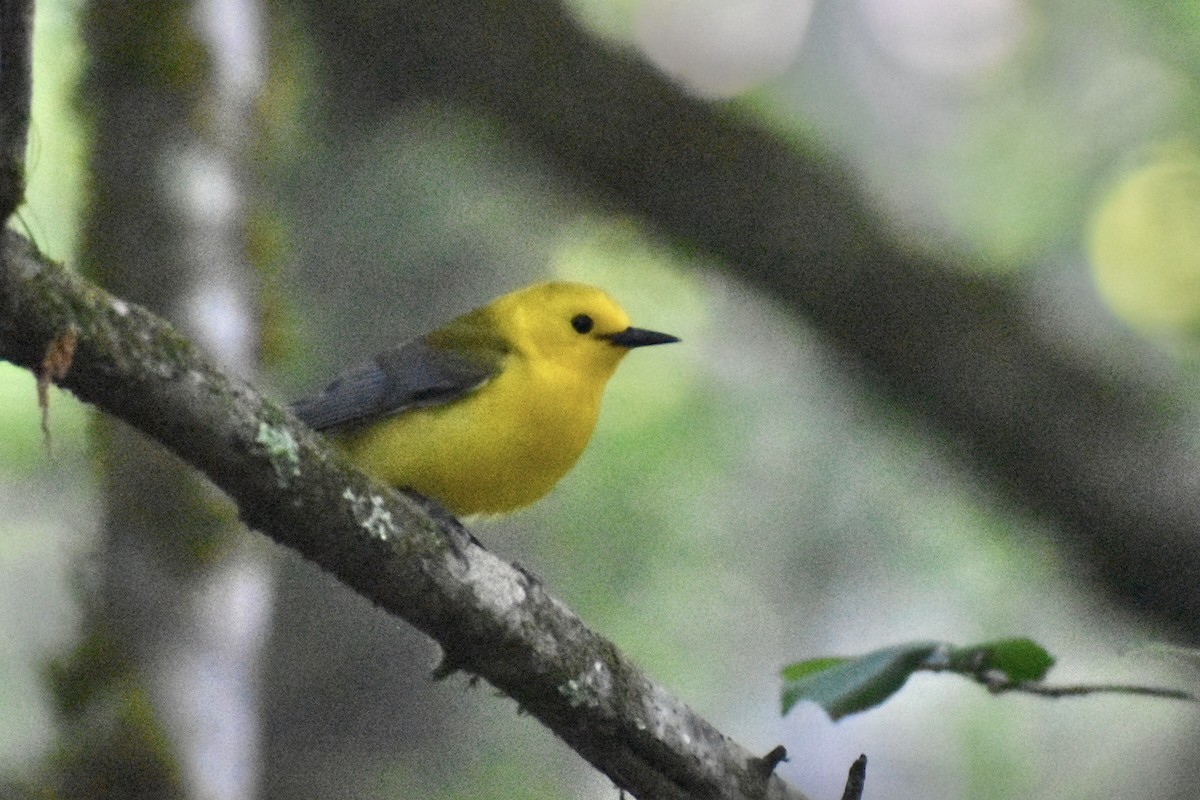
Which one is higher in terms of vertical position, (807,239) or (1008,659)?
(807,239)

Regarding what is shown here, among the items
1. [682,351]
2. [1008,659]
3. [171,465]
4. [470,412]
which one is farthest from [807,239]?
[1008,659]

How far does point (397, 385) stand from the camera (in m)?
4.39

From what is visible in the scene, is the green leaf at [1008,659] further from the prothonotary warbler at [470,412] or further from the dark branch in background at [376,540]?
the prothonotary warbler at [470,412]

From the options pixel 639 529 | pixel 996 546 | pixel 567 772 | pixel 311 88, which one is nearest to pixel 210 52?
pixel 311 88

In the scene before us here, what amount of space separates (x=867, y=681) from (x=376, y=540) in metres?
1.04

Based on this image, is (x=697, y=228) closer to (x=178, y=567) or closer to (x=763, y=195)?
(x=763, y=195)

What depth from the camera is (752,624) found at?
7848mm

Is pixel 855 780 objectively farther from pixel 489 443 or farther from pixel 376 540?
pixel 489 443

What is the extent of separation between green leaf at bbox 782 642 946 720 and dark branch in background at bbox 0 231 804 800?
1.39ft

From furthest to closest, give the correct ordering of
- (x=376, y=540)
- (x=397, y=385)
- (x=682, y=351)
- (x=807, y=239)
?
1. (x=682, y=351)
2. (x=807, y=239)
3. (x=397, y=385)
4. (x=376, y=540)

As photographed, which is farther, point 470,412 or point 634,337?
point 634,337

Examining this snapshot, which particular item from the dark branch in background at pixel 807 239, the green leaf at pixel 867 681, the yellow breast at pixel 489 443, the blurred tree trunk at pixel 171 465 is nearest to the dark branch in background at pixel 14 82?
the green leaf at pixel 867 681

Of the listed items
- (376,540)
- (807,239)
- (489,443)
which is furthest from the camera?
(807,239)

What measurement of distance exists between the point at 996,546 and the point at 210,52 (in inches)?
173
